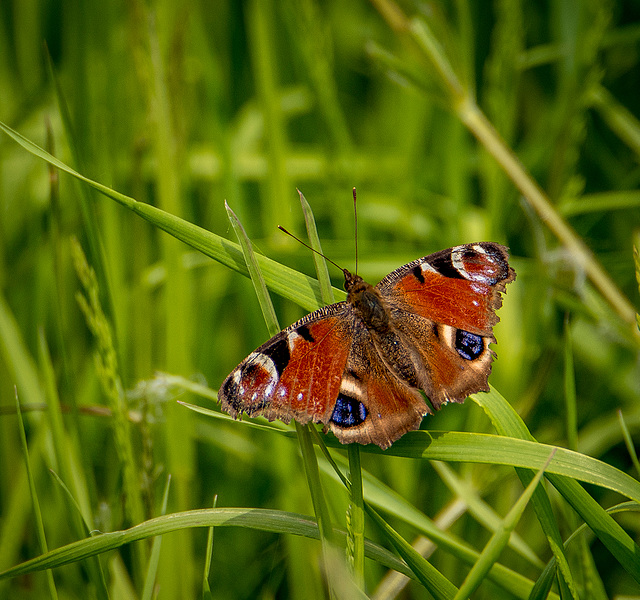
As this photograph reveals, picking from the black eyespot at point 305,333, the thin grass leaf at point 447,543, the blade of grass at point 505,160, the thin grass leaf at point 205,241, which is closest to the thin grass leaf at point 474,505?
the thin grass leaf at point 447,543

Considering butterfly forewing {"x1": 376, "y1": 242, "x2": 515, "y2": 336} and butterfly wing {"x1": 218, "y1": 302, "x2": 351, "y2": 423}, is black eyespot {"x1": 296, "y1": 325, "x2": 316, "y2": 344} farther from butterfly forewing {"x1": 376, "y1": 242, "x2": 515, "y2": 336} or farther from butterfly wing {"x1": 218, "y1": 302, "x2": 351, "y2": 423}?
butterfly forewing {"x1": 376, "y1": 242, "x2": 515, "y2": 336}

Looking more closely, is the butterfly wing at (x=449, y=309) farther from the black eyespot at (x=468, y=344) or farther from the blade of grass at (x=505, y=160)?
the blade of grass at (x=505, y=160)

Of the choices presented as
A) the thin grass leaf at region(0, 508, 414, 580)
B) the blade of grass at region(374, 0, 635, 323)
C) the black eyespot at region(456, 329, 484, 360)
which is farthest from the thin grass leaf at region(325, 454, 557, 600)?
the blade of grass at region(374, 0, 635, 323)

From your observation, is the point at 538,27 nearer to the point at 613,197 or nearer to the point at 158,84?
the point at 613,197

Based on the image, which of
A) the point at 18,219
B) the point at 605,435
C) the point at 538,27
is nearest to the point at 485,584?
the point at 605,435

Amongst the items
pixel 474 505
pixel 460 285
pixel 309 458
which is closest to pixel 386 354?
pixel 460 285
